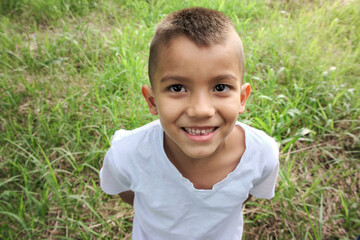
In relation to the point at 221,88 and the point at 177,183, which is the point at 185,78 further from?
the point at 177,183

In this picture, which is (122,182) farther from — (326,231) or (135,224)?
(326,231)

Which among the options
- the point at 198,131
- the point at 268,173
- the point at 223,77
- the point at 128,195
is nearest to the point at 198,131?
the point at 198,131

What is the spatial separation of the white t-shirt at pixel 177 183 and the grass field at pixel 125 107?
24.7 inches

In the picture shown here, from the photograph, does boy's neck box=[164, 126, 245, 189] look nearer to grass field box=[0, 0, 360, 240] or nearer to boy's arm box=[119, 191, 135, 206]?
boy's arm box=[119, 191, 135, 206]

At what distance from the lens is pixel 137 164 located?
1.19 m

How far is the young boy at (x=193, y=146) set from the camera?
0.89m

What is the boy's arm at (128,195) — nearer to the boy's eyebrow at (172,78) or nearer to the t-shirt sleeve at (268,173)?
the t-shirt sleeve at (268,173)

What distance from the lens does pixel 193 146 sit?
0.98m

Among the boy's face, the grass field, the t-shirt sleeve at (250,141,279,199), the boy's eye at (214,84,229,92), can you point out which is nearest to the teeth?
the boy's face

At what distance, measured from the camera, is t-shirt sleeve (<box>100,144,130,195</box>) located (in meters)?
1.21

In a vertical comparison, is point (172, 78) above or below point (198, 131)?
above

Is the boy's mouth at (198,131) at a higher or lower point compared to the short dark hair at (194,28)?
lower

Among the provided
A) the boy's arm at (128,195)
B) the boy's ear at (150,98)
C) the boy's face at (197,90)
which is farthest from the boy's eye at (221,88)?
the boy's arm at (128,195)

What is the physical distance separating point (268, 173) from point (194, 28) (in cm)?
81
